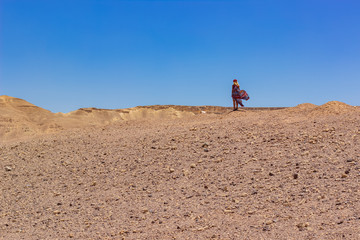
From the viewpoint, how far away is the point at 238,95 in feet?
44.6

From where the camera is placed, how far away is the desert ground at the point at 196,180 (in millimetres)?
5434

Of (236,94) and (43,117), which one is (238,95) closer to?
(236,94)

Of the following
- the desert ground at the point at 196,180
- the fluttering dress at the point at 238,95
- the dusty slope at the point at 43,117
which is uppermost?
the fluttering dress at the point at 238,95

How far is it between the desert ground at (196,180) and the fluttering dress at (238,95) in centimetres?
203

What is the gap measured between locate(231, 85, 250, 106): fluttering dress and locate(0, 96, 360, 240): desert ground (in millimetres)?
2034

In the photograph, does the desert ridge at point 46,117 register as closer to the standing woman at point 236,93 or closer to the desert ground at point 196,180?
the standing woman at point 236,93

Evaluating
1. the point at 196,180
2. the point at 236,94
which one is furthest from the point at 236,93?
the point at 196,180

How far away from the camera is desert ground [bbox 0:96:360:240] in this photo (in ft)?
17.8

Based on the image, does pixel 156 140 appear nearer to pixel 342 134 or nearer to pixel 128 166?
pixel 128 166

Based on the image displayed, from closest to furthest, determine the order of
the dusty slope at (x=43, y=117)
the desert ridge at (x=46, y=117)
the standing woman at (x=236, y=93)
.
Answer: the standing woman at (x=236, y=93) < the desert ridge at (x=46, y=117) < the dusty slope at (x=43, y=117)

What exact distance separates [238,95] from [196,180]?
6.93 metres

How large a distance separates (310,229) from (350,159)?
250cm

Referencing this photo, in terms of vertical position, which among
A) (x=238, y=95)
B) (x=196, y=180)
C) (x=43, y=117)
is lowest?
(x=196, y=180)

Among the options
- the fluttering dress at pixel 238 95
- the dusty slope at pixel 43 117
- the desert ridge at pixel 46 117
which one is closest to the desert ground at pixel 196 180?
the fluttering dress at pixel 238 95
